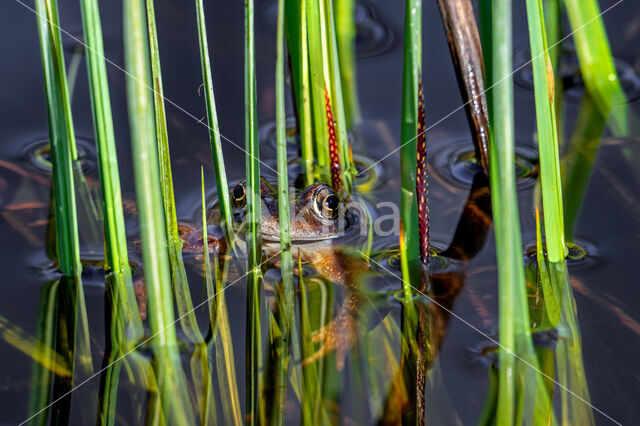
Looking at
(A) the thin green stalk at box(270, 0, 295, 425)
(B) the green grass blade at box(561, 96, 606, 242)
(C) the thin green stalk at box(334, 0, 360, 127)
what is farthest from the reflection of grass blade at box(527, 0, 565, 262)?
(C) the thin green stalk at box(334, 0, 360, 127)

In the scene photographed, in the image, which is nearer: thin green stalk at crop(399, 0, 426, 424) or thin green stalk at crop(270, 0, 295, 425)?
thin green stalk at crop(399, 0, 426, 424)

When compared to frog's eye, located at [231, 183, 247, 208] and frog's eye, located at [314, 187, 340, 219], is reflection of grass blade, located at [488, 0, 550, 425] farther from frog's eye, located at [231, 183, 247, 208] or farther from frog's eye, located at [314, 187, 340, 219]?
frog's eye, located at [231, 183, 247, 208]

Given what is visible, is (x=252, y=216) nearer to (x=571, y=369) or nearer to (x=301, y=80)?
(x=301, y=80)

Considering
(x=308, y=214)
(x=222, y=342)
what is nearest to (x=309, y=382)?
(x=222, y=342)

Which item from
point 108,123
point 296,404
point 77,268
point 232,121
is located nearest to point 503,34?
point 108,123

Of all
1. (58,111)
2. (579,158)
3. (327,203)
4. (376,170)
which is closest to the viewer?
(58,111)

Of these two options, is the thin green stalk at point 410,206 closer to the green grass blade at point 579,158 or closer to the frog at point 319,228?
the frog at point 319,228

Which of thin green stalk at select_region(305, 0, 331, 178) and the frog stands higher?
thin green stalk at select_region(305, 0, 331, 178)

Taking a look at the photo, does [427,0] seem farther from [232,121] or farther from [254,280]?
[254,280]
